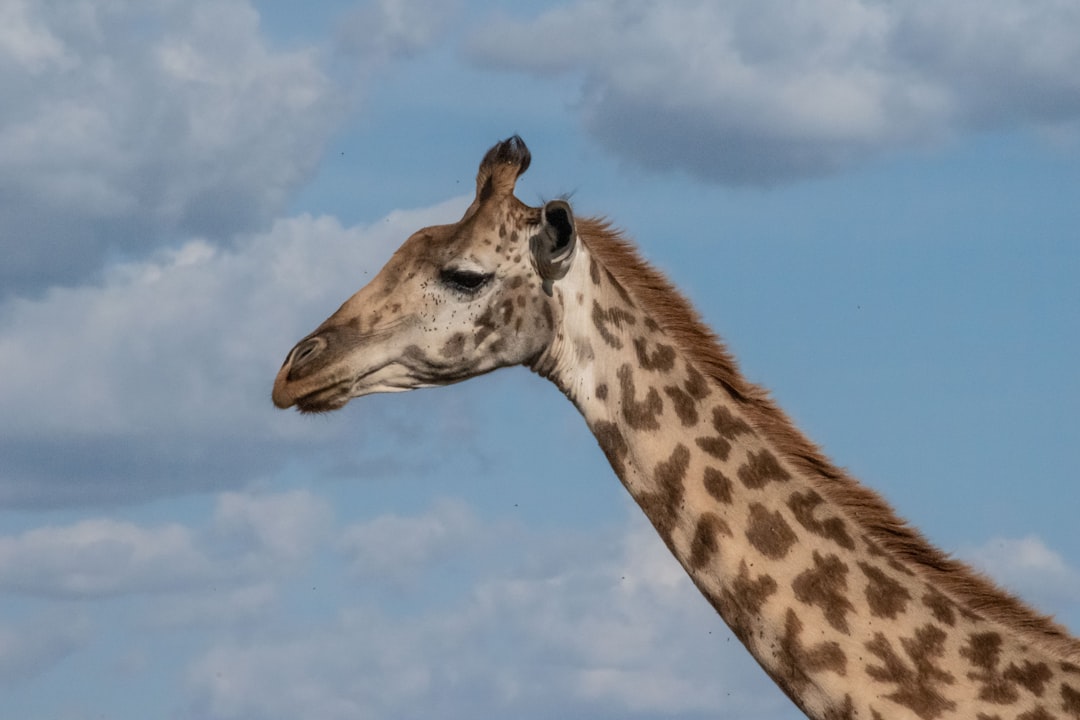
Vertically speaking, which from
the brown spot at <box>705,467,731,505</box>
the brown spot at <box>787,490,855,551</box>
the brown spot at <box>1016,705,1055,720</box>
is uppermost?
the brown spot at <box>705,467,731,505</box>

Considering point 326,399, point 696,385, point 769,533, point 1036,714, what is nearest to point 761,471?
point 769,533

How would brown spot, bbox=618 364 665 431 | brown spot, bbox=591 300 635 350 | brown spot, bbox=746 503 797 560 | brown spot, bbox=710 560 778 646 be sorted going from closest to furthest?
brown spot, bbox=710 560 778 646 → brown spot, bbox=746 503 797 560 → brown spot, bbox=618 364 665 431 → brown spot, bbox=591 300 635 350

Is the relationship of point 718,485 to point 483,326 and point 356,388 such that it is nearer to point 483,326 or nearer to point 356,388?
point 483,326

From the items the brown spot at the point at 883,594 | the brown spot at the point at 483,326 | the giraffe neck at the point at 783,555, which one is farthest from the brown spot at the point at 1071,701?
the brown spot at the point at 483,326

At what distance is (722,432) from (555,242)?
187cm

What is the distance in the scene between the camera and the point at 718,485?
401 inches

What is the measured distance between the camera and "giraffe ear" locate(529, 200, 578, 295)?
35.4 ft

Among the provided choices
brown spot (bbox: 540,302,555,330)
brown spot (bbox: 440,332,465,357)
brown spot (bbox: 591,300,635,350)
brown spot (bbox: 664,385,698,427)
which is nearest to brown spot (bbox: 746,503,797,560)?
brown spot (bbox: 664,385,698,427)

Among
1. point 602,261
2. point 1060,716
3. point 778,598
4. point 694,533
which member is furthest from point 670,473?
point 1060,716

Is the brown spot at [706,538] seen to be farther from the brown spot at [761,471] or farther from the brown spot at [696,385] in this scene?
the brown spot at [696,385]

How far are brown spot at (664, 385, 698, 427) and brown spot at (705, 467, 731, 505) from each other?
41cm

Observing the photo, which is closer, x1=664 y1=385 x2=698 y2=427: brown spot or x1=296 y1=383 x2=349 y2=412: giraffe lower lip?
x1=664 y1=385 x2=698 y2=427: brown spot

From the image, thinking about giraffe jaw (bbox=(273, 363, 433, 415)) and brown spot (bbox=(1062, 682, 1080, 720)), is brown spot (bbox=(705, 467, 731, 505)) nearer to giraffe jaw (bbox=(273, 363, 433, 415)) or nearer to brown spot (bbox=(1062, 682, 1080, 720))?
giraffe jaw (bbox=(273, 363, 433, 415))

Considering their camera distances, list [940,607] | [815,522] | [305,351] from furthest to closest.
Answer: [305,351] → [815,522] → [940,607]
